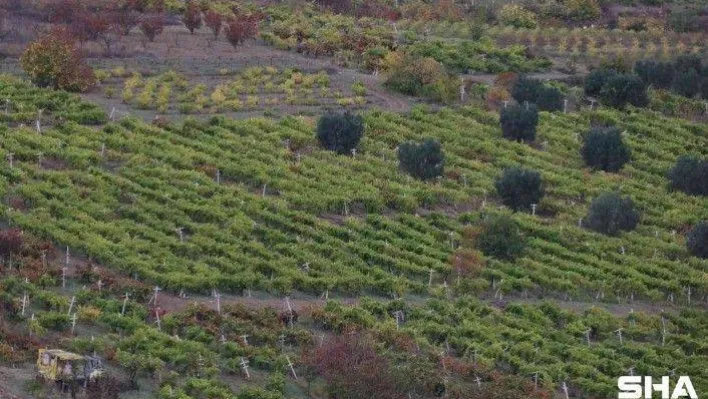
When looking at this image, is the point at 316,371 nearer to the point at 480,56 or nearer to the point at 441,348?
the point at 441,348

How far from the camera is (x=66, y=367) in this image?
1503 inches

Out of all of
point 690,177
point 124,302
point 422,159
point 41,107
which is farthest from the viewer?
point 690,177

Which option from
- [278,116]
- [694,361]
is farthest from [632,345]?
[278,116]

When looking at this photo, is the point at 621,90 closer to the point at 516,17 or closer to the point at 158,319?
the point at 516,17

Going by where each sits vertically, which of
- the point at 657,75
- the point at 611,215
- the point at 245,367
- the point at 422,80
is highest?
the point at 422,80

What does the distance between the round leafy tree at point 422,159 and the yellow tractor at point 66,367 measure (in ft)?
64.0

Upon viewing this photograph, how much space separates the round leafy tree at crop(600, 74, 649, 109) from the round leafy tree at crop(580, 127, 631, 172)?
287 inches

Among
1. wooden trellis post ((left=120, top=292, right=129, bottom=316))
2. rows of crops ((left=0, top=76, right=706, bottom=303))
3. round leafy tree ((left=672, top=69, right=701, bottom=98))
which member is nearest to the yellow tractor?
wooden trellis post ((left=120, top=292, right=129, bottom=316))

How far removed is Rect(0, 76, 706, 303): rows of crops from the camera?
48.2 metres

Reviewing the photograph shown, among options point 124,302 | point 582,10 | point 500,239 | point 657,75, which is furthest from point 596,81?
point 124,302

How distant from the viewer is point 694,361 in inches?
1827

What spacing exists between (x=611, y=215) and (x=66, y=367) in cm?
2093

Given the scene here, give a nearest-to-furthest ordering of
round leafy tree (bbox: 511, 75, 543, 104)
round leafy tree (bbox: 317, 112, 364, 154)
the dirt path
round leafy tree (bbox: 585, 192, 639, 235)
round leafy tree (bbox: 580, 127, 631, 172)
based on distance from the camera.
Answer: the dirt path → round leafy tree (bbox: 585, 192, 639, 235) → round leafy tree (bbox: 317, 112, 364, 154) → round leafy tree (bbox: 580, 127, 631, 172) → round leafy tree (bbox: 511, 75, 543, 104)

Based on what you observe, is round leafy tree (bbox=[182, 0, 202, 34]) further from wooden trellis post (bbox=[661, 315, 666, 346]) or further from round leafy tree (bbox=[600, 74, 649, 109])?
wooden trellis post (bbox=[661, 315, 666, 346])
